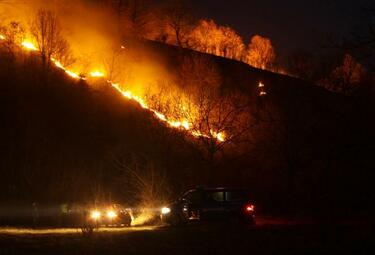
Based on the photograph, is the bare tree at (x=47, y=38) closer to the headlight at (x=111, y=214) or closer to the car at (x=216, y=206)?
the headlight at (x=111, y=214)

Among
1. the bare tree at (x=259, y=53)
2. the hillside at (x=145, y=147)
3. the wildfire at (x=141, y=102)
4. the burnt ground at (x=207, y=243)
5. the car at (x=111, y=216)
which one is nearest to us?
the burnt ground at (x=207, y=243)

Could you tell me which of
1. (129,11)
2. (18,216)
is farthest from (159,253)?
(129,11)

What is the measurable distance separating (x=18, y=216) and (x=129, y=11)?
205ft

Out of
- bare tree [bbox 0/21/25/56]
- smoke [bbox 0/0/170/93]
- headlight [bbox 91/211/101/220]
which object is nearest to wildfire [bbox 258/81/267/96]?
smoke [bbox 0/0/170/93]

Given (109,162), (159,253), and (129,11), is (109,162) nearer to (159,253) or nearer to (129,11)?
(159,253)

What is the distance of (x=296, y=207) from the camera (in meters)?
41.3

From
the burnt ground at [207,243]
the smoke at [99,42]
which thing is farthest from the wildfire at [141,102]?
the burnt ground at [207,243]

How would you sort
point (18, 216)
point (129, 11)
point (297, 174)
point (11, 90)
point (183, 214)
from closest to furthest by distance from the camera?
point (183, 214) < point (18, 216) < point (297, 174) < point (11, 90) < point (129, 11)

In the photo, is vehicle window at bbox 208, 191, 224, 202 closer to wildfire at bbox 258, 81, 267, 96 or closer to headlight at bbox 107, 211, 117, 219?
headlight at bbox 107, 211, 117, 219

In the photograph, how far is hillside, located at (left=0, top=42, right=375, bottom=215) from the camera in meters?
A: 40.2

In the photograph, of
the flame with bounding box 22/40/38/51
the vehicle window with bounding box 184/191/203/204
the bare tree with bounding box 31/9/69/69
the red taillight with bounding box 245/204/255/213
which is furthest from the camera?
the flame with bounding box 22/40/38/51

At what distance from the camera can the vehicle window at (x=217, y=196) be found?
28.2 metres

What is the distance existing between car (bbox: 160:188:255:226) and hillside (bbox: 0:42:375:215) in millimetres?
7645

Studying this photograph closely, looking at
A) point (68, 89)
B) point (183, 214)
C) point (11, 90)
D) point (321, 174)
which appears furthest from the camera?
point (68, 89)
